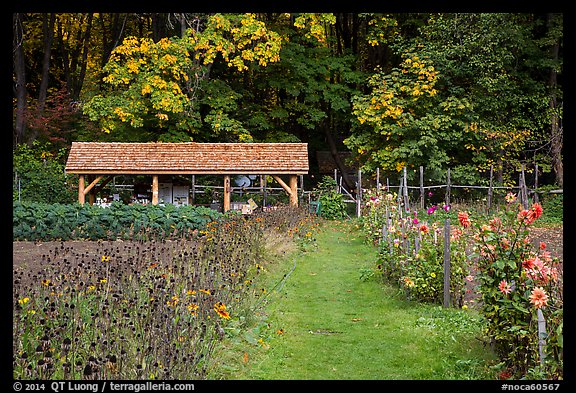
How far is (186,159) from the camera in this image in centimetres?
2062

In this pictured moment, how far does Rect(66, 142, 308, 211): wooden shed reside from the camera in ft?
65.8

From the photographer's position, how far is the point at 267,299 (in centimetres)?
868

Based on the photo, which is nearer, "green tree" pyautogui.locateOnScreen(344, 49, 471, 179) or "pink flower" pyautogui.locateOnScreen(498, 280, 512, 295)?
"pink flower" pyautogui.locateOnScreen(498, 280, 512, 295)

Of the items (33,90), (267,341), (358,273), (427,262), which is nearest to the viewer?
(267,341)

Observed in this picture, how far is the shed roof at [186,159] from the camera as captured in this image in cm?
2011

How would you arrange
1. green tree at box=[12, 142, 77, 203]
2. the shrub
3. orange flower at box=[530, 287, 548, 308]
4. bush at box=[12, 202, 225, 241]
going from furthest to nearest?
green tree at box=[12, 142, 77, 203] → bush at box=[12, 202, 225, 241] → the shrub → orange flower at box=[530, 287, 548, 308]

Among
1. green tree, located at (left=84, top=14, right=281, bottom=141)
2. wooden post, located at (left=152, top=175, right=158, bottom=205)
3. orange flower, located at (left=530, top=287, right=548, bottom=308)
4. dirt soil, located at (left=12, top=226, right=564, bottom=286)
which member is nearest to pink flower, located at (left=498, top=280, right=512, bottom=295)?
orange flower, located at (left=530, top=287, right=548, bottom=308)

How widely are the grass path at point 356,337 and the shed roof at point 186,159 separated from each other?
1001 cm

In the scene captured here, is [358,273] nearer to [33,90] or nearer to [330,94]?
[330,94]

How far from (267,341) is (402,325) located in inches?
67.3

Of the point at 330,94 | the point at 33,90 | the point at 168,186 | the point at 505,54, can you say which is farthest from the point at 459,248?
the point at 33,90

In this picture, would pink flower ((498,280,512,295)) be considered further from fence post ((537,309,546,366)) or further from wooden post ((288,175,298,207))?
wooden post ((288,175,298,207))

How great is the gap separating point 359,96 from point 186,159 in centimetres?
838

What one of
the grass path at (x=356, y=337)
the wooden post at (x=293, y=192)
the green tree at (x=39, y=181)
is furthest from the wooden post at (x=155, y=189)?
the grass path at (x=356, y=337)
